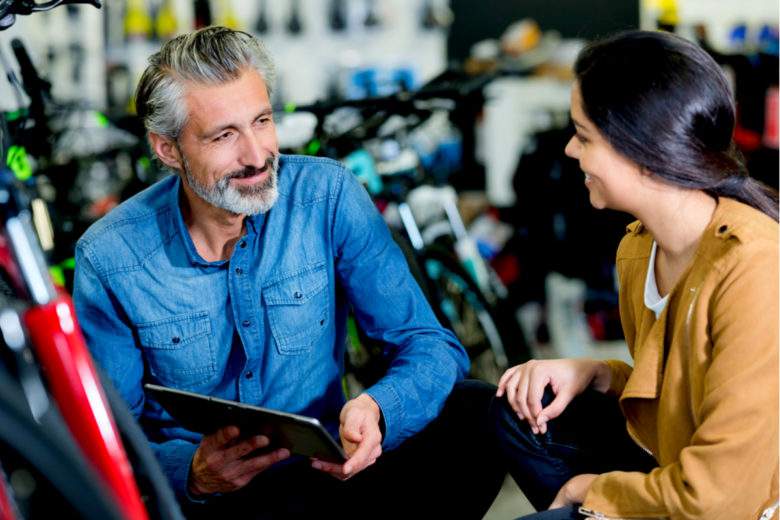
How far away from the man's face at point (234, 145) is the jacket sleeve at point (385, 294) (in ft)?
0.54

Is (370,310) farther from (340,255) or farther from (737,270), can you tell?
(737,270)

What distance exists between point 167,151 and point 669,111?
98 centimetres

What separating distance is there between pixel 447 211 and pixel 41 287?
7.20ft

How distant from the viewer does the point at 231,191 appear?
5.93ft

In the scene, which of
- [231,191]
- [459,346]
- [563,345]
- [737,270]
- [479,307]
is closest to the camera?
[737,270]

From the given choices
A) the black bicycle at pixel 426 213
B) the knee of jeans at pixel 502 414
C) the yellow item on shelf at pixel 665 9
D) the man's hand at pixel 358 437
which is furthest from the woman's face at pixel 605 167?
the yellow item on shelf at pixel 665 9

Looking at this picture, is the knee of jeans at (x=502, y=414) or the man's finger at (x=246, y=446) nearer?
the man's finger at (x=246, y=446)

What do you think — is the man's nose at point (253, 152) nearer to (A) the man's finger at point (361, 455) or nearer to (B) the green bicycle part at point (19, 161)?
(A) the man's finger at point (361, 455)

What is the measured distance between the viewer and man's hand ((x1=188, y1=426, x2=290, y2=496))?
62.2 inches

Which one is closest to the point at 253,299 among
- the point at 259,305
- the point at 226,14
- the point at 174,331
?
the point at 259,305

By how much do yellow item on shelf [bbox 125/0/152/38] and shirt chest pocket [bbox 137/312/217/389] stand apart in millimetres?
3923

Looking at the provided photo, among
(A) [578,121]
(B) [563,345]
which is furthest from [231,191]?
(B) [563,345]

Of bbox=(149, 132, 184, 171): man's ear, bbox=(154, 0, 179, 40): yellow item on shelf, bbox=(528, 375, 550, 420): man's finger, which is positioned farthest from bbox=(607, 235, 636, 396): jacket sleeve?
bbox=(154, 0, 179, 40): yellow item on shelf

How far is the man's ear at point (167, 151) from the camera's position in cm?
192
